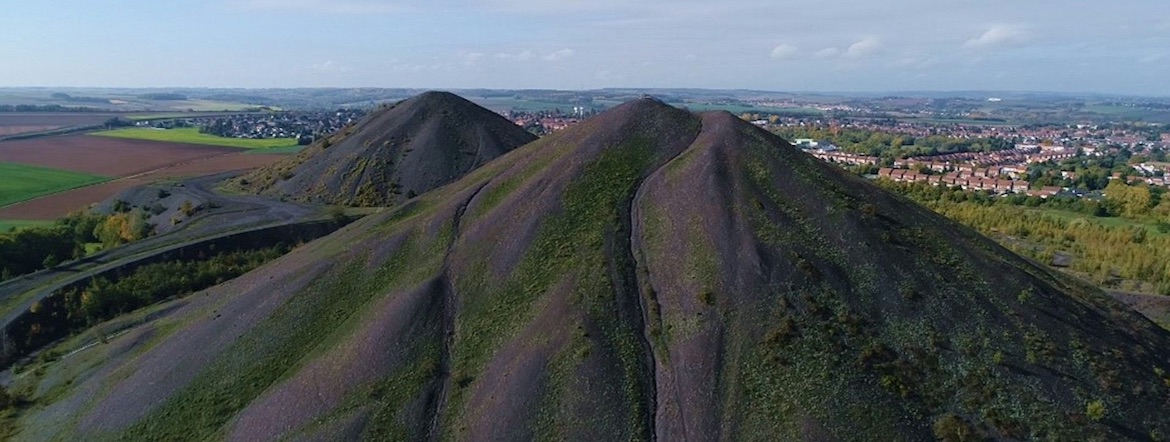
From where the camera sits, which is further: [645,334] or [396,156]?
[396,156]

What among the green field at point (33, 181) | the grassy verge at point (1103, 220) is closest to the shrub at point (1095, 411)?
the grassy verge at point (1103, 220)

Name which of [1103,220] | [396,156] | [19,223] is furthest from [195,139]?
[1103,220]

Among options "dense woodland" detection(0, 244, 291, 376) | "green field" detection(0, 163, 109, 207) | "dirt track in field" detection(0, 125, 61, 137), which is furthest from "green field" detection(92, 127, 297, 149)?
"dense woodland" detection(0, 244, 291, 376)

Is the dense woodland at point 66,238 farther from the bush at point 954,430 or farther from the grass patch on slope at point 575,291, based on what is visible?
the bush at point 954,430

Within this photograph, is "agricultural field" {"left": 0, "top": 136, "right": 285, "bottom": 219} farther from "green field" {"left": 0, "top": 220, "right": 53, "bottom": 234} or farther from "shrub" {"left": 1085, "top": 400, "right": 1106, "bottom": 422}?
"shrub" {"left": 1085, "top": 400, "right": 1106, "bottom": 422}

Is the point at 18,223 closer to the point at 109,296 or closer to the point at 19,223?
the point at 19,223

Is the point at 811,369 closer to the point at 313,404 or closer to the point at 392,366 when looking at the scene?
the point at 392,366
